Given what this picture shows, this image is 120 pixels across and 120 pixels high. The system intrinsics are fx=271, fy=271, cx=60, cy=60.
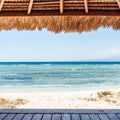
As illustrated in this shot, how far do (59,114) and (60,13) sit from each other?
120cm

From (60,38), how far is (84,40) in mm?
2383

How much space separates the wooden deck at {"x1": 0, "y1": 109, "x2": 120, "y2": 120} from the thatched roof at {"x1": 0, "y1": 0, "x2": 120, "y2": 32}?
3.37 feet

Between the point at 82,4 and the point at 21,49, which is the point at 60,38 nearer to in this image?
the point at 21,49

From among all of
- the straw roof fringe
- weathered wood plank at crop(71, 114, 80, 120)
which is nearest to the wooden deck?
weathered wood plank at crop(71, 114, 80, 120)

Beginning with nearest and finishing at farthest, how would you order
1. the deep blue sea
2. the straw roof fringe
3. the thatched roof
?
the thatched roof < the straw roof fringe < the deep blue sea

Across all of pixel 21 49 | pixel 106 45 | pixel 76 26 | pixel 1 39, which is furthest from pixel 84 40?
pixel 76 26

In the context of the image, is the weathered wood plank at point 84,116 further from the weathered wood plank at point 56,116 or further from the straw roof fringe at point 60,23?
the straw roof fringe at point 60,23

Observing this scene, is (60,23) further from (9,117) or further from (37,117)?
(9,117)

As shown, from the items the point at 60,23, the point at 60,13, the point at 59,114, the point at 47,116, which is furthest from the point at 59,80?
the point at 60,13

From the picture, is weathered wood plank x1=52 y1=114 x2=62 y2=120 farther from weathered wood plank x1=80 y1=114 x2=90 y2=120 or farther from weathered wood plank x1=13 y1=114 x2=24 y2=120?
weathered wood plank x1=13 y1=114 x2=24 y2=120

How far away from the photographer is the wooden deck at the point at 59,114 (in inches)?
120

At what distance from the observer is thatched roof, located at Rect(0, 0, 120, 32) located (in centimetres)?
284

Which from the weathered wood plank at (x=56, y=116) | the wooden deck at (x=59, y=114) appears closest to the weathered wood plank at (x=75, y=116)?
the wooden deck at (x=59, y=114)

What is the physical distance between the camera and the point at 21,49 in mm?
25719
